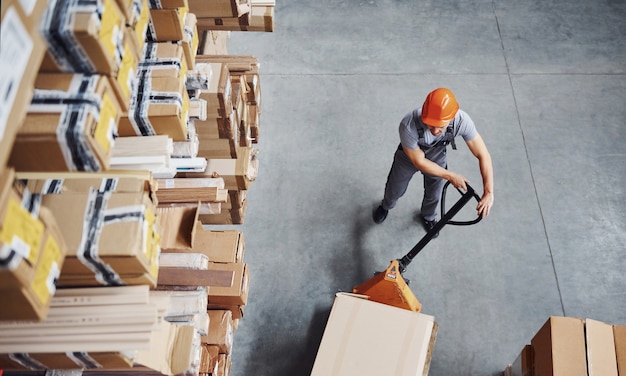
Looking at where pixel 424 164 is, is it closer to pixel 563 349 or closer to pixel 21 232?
pixel 563 349

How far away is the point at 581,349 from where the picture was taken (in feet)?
10.7

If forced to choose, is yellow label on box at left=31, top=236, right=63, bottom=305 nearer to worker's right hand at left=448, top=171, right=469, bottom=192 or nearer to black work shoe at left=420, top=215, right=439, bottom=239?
worker's right hand at left=448, top=171, right=469, bottom=192

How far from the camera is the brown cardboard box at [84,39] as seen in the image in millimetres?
1664

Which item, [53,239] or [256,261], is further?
[256,261]

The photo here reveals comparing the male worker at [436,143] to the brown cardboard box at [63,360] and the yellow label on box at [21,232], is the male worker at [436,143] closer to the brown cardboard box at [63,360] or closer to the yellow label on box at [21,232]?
the brown cardboard box at [63,360]

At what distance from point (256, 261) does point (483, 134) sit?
292cm

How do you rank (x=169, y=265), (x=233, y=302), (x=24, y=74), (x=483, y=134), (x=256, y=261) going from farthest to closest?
1. (x=483, y=134)
2. (x=256, y=261)
3. (x=233, y=302)
4. (x=169, y=265)
5. (x=24, y=74)

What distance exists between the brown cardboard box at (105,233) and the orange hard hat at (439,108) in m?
2.23

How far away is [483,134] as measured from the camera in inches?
222

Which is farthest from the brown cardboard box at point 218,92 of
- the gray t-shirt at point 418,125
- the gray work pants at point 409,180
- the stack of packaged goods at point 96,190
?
the gray work pants at point 409,180

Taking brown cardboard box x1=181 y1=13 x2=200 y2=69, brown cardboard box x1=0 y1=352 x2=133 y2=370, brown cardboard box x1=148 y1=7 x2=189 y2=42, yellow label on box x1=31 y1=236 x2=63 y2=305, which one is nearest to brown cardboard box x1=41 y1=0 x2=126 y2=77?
yellow label on box x1=31 y1=236 x2=63 y2=305

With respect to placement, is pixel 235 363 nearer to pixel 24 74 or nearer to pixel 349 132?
pixel 349 132

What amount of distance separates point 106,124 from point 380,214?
344 centimetres

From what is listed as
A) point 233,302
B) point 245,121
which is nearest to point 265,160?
point 245,121
